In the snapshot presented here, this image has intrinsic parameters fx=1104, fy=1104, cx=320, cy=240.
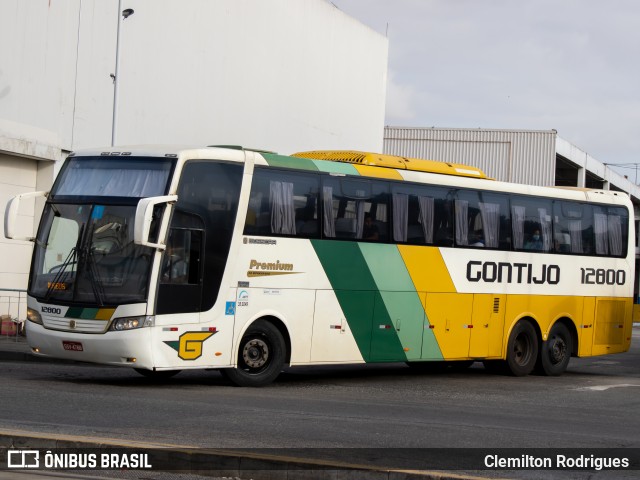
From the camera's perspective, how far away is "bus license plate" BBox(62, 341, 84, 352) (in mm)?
15305

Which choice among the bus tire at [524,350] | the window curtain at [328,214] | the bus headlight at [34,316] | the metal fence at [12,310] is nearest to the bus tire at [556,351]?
the bus tire at [524,350]

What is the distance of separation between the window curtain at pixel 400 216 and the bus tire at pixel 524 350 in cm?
379

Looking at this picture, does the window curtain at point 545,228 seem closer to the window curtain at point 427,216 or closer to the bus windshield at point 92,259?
the window curtain at point 427,216

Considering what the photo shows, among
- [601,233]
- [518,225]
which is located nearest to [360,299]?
[518,225]

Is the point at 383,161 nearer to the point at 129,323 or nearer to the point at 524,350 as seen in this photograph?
the point at 524,350

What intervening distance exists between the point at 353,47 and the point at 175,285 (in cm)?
2940

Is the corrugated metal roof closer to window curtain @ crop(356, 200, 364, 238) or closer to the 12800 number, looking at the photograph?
the 12800 number

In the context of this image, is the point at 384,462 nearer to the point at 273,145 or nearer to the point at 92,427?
the point at 92,427

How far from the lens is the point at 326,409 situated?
13.8 metres

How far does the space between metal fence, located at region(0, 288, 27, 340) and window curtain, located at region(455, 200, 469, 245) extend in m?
10.5

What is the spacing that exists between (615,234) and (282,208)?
30.3 feet

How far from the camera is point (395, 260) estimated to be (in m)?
18.8

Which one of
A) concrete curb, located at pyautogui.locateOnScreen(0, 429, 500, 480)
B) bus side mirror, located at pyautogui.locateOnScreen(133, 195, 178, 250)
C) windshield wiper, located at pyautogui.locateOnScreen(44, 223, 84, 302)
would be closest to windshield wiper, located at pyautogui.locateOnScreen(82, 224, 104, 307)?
windshield wiper, located at pyautogui.locateOnScreen(44, 223, 84, 302)

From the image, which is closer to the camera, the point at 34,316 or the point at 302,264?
the point at 34,316
